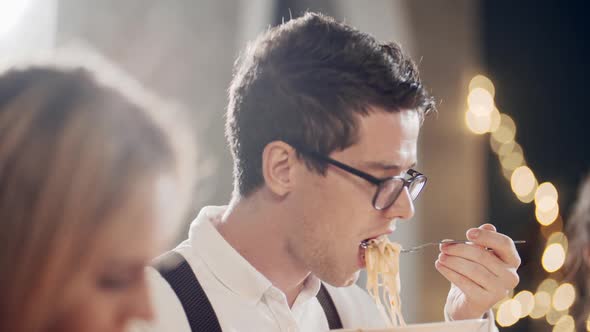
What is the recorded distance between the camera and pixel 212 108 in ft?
10.0

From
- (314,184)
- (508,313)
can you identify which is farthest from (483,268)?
(508,313)

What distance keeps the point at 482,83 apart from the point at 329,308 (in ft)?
7.77

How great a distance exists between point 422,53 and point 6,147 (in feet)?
10.7

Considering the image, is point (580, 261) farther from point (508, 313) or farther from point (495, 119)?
point (495, 119)

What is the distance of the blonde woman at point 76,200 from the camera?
2.52 feet

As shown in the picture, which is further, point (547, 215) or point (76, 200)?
point (547, 215)

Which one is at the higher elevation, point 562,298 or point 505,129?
point 505,129

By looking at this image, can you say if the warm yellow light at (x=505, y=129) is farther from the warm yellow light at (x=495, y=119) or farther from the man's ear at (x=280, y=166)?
the man's ear at (x=280, y=166)

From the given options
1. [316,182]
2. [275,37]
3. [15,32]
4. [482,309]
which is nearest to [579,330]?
[482,309]

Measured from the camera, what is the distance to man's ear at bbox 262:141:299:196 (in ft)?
5.82

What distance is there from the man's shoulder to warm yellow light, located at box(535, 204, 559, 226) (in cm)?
209

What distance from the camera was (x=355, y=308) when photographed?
6.63ft

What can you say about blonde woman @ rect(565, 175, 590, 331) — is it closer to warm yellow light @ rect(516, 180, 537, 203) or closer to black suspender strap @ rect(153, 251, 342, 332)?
warm yellow light @ rect(516, 180, 537, 203)

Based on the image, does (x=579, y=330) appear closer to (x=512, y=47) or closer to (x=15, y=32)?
(x=512, y=47)
